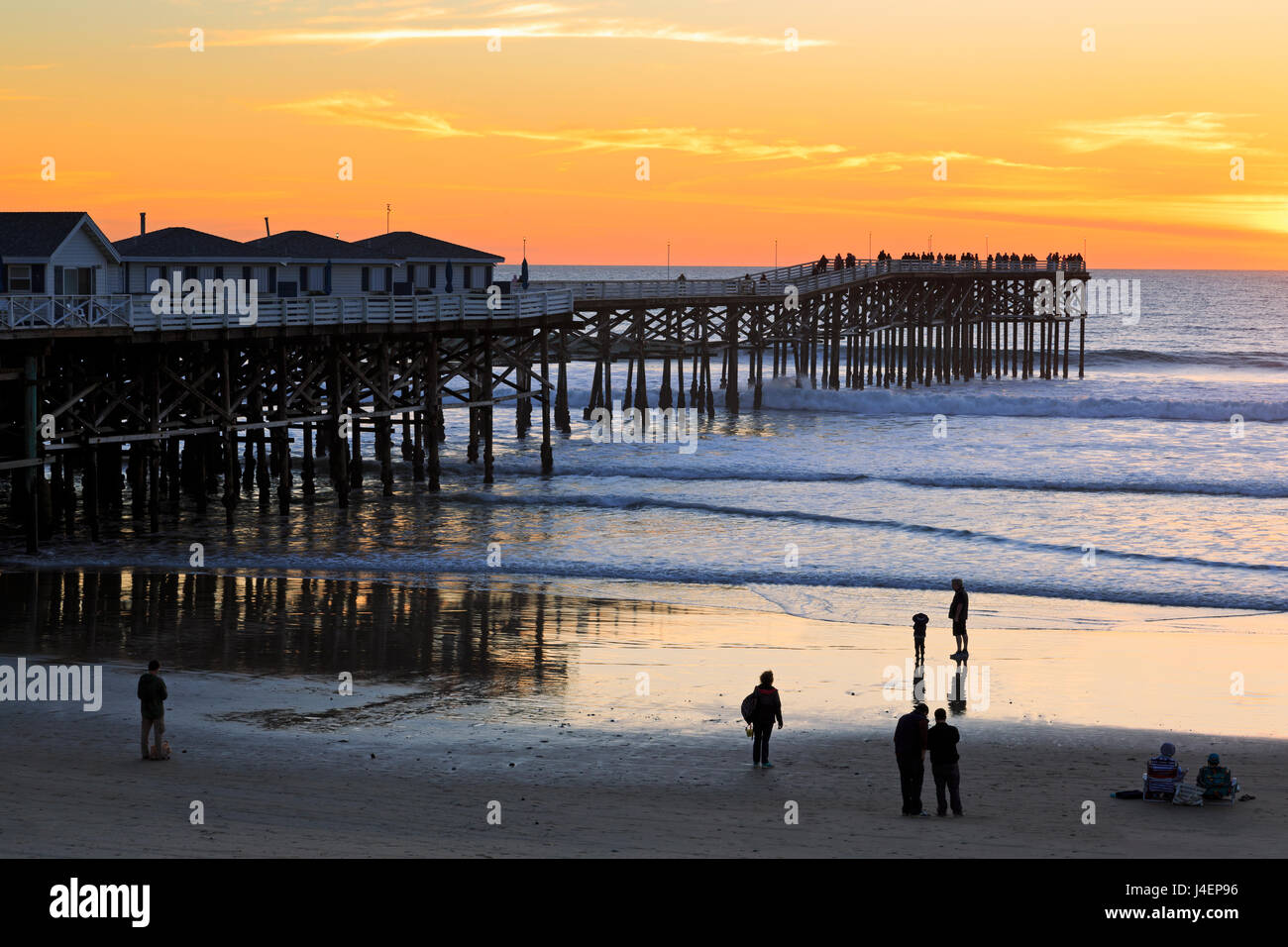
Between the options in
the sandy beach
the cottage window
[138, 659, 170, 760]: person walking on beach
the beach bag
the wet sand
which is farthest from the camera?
the cottage window

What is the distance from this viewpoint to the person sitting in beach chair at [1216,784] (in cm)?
1315

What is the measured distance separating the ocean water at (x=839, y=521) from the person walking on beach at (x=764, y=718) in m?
8.97

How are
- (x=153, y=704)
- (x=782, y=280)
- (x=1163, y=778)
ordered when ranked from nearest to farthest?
(x=1163, y=778)
(x=153, y=704)
(x=782, y=280)

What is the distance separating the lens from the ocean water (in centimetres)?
2620

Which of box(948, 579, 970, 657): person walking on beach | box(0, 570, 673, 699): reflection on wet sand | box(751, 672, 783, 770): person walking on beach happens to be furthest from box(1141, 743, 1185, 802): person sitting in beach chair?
box(0, 570, 673, 699): reflection on wet sand

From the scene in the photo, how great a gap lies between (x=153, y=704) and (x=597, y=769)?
171 inches

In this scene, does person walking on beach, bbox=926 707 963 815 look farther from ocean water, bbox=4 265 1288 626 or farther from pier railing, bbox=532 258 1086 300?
pier railing, bbox=532 258 1086 300

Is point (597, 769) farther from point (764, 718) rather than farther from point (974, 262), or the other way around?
point (974, 262)

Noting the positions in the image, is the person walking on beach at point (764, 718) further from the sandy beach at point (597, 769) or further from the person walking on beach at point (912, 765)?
the person walking on beach at point (912, 765)

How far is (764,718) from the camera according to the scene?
46.7 feet

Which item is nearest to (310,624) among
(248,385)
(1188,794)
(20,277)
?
(248,385)

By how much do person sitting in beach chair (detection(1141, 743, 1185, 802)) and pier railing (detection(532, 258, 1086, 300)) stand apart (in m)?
33.4

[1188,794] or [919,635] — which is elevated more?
[919,635]

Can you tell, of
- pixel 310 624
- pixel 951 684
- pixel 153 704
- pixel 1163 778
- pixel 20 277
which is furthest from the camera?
pixel 20 277
